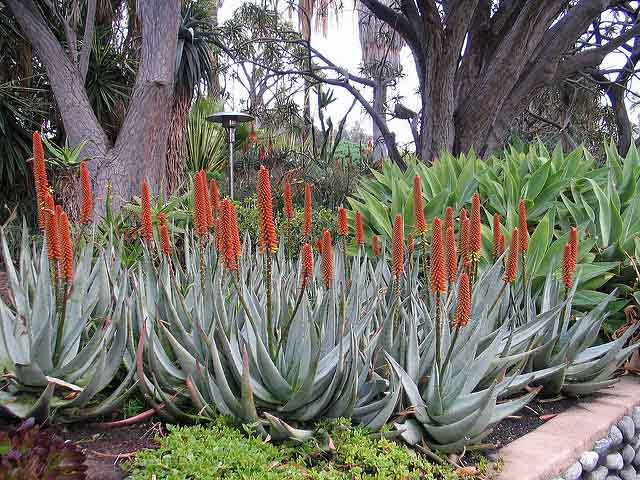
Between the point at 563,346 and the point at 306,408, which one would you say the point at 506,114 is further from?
the point at 306,408

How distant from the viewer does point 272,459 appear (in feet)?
6.27

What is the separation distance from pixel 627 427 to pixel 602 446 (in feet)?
0.88

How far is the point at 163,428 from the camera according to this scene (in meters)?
2.17

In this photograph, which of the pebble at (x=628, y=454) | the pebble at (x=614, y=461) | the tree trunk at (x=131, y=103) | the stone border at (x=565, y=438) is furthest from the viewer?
the tree trunk at (x=131, y=103)

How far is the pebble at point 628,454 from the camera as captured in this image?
275 centimetres

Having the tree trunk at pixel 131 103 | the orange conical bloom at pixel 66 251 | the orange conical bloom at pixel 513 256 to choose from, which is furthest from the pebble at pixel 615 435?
the tree trunk at pixel 131 103

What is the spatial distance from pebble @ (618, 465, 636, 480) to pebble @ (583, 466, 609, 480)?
22 cm

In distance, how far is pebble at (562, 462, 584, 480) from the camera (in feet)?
7.44

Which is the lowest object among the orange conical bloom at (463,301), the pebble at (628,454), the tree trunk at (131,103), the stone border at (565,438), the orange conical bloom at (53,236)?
the pebble at (628,454)

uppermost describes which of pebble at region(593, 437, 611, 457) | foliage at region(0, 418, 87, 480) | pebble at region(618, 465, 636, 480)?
foliage at region(0, 418, 87, 480)

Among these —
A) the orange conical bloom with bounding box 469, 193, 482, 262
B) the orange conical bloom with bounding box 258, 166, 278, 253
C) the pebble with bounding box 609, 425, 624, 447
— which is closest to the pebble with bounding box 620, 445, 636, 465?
the pebble with bounding box 609, 425, 624, 447

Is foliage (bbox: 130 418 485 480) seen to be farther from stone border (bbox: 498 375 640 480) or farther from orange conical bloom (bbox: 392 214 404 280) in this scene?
orange conical bloom (bbox: 392 214 404 280)

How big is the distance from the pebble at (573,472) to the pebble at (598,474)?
0.53 feet

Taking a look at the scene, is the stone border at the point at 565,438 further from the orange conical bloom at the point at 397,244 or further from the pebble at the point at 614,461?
the orange conical bloom at the point at 397,244
